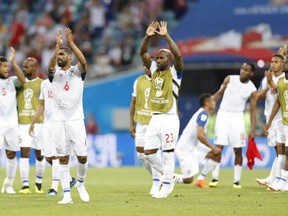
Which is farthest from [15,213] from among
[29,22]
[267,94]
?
[29,22]

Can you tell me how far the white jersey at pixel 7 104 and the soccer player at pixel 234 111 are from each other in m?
4.74

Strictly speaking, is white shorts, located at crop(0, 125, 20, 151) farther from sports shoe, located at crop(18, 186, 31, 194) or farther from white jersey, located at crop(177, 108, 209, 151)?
white jersey, located at crop(177, 108, 209, 151)

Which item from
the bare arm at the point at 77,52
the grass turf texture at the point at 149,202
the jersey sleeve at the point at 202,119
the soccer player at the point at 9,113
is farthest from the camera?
the jersey sleeve at the point at 202,119

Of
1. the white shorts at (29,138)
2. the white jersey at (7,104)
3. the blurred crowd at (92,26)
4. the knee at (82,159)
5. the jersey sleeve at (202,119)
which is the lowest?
the knee at (82,159)

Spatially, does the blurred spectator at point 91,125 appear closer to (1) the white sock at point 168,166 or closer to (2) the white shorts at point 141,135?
(2) the white shorts at point 141,135

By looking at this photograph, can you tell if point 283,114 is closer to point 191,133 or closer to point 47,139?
point 191,133

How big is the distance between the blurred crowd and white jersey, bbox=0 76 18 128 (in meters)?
14.2

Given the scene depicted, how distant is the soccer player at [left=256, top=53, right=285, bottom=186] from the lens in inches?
764

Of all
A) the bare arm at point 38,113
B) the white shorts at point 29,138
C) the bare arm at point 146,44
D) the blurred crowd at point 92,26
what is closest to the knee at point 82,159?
the bare arm at point 146,44

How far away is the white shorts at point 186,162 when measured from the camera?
72.4ft

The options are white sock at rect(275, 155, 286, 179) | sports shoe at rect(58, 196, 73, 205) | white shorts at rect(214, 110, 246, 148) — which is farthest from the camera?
white shorts at rect(214, 110, 246, 148)

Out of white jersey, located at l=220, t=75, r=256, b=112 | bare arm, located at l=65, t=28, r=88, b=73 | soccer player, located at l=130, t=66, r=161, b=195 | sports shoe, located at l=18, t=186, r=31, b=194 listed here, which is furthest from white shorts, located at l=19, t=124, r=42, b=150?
white jersey, located at l=220, t=75, r=256, b=112

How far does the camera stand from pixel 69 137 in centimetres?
1620

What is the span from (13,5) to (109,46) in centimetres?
531
